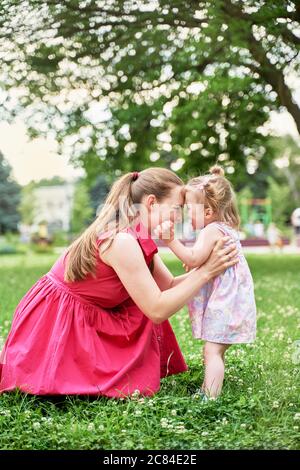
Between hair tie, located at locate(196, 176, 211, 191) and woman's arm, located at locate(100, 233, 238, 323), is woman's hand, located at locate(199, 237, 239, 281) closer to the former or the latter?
woman's arm, located at locate(100, 233, 238, 323)

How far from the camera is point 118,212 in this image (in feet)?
11.7

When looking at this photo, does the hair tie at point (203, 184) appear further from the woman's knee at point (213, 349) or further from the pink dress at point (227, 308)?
the woman's knee at point (213, 349)

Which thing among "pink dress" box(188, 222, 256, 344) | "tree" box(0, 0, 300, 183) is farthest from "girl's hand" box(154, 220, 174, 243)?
"tree" box(0, 0, 300, 183)

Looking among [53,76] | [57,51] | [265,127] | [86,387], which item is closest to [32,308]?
[86,387]

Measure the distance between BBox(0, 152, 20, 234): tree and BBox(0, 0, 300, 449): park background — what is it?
30.6m

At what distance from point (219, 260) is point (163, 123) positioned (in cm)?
883

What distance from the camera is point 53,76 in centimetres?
833

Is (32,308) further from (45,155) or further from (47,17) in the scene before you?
(45,155)

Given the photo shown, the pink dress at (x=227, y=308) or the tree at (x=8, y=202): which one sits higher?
the tree at (x=8, y=202)

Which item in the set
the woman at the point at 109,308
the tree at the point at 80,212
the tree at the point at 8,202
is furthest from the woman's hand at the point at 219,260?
the tree at the point at 8,202

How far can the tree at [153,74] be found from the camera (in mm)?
5383

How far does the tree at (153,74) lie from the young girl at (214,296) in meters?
1.73

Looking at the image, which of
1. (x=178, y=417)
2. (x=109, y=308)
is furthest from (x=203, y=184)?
(x=178, y=417)

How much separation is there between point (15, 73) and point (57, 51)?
22.1 inches
